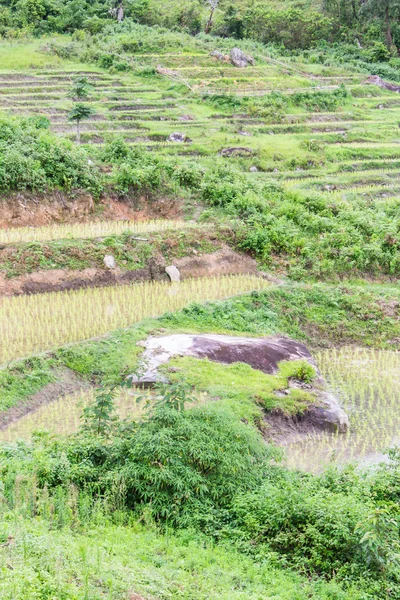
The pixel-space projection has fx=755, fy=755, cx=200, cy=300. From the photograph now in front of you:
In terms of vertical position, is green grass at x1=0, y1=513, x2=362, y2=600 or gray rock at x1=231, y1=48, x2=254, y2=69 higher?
gray rock at x1=231, y1=48, x2=254, y2=69

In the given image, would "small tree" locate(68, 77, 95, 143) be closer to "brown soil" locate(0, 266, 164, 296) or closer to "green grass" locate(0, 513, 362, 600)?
"brown soil" locate(0, 266, 164, 296)

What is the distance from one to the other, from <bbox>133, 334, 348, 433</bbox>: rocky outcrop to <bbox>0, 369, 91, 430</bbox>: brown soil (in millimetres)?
1105

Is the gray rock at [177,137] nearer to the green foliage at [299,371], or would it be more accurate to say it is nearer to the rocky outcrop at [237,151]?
the rocky outcrop at [237,151]

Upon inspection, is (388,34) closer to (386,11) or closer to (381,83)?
(386,11)

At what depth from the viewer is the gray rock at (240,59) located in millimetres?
44938

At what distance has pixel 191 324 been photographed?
15492 millimetres

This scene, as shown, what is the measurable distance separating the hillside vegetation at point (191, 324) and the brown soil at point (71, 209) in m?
0.05

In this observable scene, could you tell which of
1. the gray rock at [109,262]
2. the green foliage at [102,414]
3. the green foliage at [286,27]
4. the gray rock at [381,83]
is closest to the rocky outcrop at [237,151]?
the gray rock at [109,262]

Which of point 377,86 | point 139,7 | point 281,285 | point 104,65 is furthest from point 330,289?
point 139,7

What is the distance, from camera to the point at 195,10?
56.7 m

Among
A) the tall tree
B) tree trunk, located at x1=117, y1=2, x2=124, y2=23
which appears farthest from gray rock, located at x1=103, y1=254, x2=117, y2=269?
the tall tree

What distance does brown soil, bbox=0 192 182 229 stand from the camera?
20.4 m

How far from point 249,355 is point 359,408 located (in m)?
2.21

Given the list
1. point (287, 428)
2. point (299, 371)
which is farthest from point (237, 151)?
point (287, 428)
